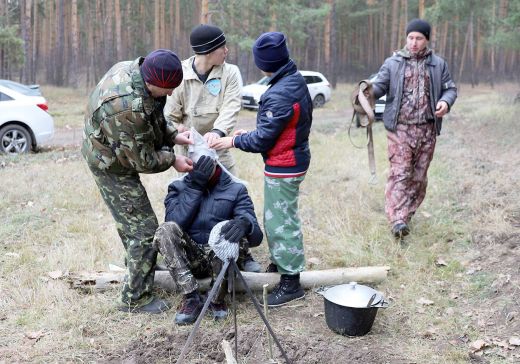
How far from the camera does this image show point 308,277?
4348 mm

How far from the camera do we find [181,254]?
3793 mm

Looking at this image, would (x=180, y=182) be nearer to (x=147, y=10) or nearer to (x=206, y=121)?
(x=206, y=121)

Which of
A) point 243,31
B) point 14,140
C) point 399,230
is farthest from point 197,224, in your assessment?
point 243,31

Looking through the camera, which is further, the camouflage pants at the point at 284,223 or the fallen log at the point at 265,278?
the fallen log at the point at 265,278

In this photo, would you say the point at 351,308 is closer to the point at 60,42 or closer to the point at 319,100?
the point at 319,100

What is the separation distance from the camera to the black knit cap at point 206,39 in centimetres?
425

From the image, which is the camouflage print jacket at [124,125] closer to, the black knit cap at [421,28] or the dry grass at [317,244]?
the dry grass at [317,244]

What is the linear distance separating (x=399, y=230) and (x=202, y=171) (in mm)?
2419

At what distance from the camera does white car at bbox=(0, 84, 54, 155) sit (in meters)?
9.82

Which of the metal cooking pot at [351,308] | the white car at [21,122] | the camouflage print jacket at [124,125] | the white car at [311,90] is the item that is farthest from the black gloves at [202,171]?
the white car at [311,90]

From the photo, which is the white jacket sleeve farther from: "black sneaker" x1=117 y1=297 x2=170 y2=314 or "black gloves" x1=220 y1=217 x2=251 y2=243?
"black sneaker" x1=117 y1=297 x2=170 y2=314

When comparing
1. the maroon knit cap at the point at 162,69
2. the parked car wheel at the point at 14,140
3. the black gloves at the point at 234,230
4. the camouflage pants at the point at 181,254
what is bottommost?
the parked car wheel at the point at 14,140

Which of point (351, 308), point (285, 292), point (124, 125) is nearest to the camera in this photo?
point (124, 125)

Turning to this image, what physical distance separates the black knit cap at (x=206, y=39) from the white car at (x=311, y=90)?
14.9 m
